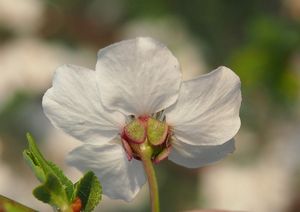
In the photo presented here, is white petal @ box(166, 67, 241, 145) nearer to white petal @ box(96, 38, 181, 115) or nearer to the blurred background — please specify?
white petal @ box(96, 38, 181, 115)

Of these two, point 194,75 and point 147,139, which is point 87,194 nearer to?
point 147,139

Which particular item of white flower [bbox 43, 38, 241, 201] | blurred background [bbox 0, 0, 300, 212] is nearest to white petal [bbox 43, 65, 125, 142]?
white flower [bbox 43, 38, 241, 201]

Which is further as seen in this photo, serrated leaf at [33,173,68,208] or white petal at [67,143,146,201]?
white petal at [67,143,146,201]

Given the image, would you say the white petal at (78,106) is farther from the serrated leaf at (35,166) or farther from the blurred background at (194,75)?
the blurred background at (194,75)

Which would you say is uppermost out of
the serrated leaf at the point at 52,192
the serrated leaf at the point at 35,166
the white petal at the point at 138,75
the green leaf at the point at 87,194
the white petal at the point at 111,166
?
the white petal at the point at 138,75

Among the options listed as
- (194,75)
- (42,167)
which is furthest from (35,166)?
(194,75)

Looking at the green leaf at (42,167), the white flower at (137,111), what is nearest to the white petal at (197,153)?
the white flower at (137,111)
